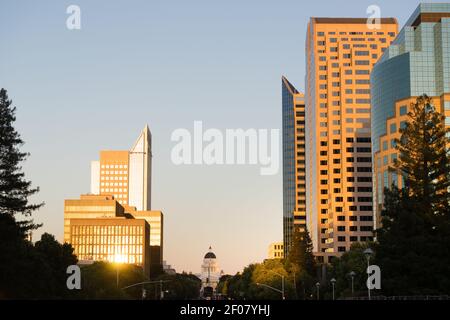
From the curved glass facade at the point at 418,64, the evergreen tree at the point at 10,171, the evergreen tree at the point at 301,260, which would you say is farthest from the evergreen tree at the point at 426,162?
the curved glass facade at the point at 418,64

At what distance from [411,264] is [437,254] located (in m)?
2.94

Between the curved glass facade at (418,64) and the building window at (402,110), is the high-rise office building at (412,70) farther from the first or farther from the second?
the building window at (402,110)

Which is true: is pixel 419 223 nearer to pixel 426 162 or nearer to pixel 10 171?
pixel 426 162

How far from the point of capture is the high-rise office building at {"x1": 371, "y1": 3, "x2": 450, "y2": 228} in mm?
183125

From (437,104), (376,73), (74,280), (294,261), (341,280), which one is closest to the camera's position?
→ (74,280)

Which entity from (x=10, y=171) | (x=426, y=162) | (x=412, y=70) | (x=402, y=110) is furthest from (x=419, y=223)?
(x=412, y=70)

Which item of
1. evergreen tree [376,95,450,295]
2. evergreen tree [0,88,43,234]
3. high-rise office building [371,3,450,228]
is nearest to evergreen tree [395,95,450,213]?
evergreen tree [376,95,450,295]

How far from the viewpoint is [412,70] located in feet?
604

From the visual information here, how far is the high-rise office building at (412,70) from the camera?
18312cm

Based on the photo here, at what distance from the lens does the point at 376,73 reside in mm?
194750

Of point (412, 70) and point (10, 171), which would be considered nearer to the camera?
point (10, 171)
